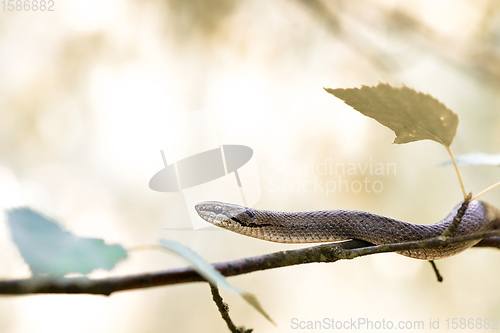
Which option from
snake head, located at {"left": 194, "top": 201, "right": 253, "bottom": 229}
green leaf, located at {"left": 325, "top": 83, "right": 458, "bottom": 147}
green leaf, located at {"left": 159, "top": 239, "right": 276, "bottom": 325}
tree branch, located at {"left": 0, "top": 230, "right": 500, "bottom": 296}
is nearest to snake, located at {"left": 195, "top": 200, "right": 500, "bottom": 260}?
snake head, located at {"left": 194, "top": 201, "right": 253, "bottom": 229}

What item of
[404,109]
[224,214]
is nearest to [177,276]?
[404,109]

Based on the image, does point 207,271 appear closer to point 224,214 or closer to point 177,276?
point 177,276

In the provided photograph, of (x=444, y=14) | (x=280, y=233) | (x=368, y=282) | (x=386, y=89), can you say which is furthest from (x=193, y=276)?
(x=444, y=14)

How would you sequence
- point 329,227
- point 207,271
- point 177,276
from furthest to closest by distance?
1. point 329,227
2. point 177,276
3. point 207,271

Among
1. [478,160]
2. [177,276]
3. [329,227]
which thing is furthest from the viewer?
[329,227]

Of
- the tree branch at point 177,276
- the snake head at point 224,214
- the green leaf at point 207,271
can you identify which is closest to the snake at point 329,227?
the snake head at point 224,214

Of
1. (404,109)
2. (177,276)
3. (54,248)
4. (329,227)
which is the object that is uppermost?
(404,109)
